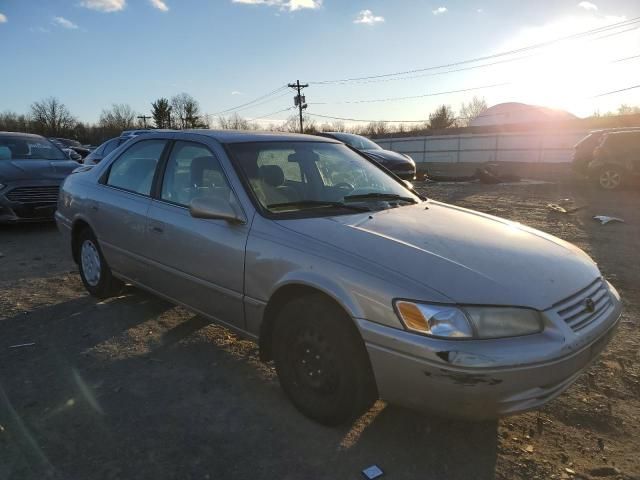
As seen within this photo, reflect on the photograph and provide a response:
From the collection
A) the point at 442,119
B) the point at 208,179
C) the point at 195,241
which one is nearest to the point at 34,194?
the point at 208,179

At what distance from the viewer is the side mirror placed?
2.98 meters

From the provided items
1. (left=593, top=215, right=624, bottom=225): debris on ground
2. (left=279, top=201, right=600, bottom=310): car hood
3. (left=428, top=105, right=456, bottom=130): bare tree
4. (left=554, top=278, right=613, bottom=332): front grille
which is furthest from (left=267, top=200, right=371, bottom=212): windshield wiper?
(left=428, top=105, right=456, bottom=130): bare tree

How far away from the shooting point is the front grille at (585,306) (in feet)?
7.84

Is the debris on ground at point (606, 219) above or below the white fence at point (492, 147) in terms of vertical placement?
below

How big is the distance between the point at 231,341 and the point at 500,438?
2.07m

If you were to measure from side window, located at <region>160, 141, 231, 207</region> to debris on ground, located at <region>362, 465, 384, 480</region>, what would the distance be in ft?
5.83

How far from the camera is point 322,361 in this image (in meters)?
2.61

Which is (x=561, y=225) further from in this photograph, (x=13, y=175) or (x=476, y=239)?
(x=13, y=175)

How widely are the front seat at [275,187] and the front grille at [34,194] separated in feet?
20.3

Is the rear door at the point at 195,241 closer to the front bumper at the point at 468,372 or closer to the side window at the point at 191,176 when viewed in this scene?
the side window at the point at 191,176

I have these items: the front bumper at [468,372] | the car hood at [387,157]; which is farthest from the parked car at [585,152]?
the front bumper at [468,372]

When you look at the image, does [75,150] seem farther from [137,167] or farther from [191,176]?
[191,176]

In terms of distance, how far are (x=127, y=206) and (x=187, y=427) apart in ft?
6.69

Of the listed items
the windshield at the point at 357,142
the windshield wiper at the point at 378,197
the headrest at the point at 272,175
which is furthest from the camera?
the windshield at the point at 357,142
